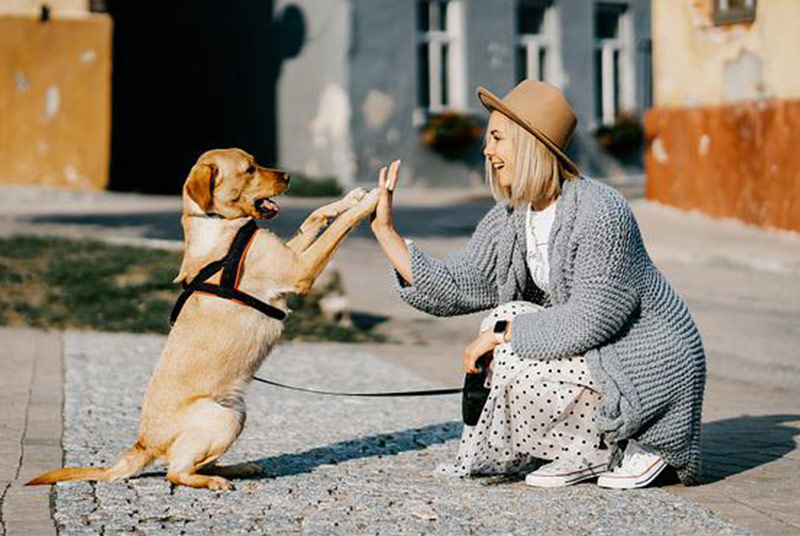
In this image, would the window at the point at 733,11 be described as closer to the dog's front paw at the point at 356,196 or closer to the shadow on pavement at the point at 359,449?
the shadow on pavement at the point at 359,449

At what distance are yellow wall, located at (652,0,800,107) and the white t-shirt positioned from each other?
974cm

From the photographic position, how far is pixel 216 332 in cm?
542

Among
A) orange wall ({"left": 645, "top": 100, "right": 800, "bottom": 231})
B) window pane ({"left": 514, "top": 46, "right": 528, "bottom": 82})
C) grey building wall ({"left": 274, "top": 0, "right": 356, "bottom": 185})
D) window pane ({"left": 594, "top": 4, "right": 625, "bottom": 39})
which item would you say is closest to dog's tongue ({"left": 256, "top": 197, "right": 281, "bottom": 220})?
orange wall ({"left": 645, "top": 100, "right": 800, "bottom": 231})

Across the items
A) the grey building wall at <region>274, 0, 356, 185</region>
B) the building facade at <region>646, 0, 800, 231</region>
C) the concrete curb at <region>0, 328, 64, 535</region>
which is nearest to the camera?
the concrete curb at <region>0, 328, 64, 535</region>

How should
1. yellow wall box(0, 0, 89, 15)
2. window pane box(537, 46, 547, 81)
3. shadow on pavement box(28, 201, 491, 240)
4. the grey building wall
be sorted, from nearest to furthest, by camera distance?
shadow on pavement box(28, 201, 491, 240) < yellow wall box(0, 0, 89, 15) < the grey building wall < window pane box(537, 46, 547, 81)

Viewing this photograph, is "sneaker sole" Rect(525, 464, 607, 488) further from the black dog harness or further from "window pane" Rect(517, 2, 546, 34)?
"window pane" Rect(517, 2, 546, 34)

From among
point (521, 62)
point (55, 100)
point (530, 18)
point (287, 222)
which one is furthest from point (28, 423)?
point (530, 18)

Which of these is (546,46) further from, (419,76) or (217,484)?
(217,484)

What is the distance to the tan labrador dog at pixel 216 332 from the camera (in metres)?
5.33

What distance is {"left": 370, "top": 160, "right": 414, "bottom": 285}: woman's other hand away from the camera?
18.5 ft

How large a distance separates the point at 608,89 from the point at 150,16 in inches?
347

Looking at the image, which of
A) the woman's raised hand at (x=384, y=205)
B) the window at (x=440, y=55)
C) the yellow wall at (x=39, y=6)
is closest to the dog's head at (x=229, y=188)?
the woman's raised hand at (x=384, y=205)

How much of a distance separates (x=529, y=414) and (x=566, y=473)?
0.90ft

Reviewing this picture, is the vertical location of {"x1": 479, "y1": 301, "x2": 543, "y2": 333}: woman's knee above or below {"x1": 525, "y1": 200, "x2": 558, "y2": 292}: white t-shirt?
below
